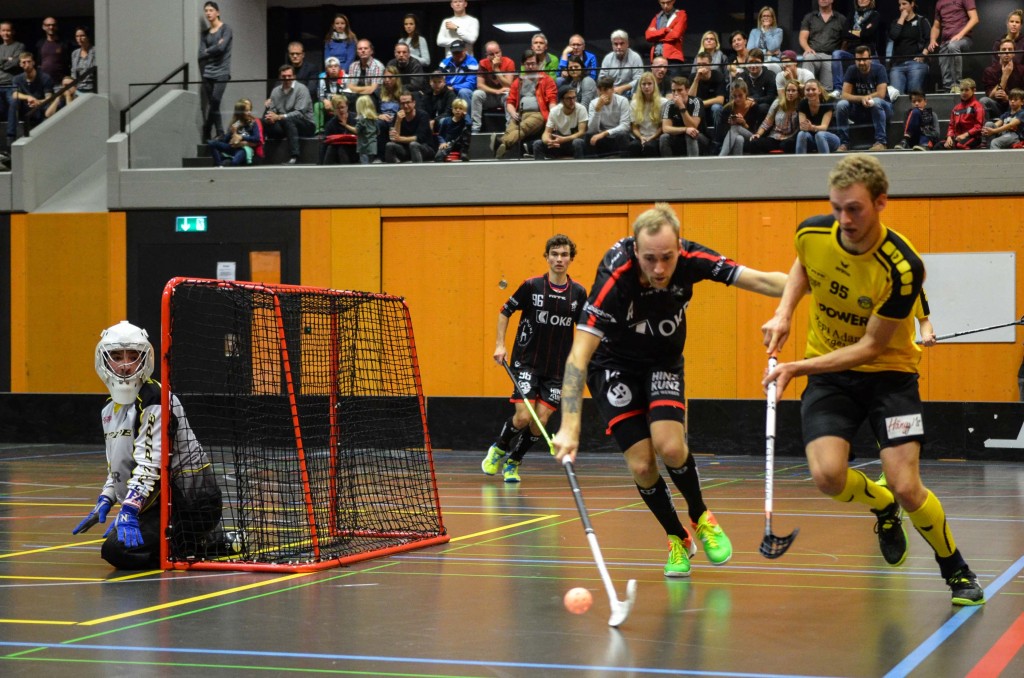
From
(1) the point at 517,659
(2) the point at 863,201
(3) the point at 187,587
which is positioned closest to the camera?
(1) the point at 517,659

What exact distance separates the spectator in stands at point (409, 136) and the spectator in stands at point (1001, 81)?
303 inches

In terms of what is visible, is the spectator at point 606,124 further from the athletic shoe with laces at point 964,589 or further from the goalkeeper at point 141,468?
the athletic shoe with laces at point 964,589

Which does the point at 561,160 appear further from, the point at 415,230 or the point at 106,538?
the point at 106,538

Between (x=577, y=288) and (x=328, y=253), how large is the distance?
295 inches

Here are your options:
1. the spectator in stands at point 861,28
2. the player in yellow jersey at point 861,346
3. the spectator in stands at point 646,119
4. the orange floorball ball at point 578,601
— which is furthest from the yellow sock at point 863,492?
the spectator in stands at point 861,28

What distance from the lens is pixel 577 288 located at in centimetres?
1334

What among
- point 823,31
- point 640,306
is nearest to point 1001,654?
point 640,306

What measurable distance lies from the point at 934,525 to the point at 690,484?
4.81 ft

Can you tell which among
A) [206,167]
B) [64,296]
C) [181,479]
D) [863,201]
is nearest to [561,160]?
[206,167]

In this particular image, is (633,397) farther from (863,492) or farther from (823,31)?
(823,31)

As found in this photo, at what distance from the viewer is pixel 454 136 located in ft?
62.3

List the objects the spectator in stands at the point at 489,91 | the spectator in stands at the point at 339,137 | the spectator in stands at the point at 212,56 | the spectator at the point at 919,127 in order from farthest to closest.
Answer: the spectator in stands at the point at 212,56 → the spectator in stands at the point at 339,137 → the spectator in stands at the point at 489,91 → the spectator at the point at 919,127

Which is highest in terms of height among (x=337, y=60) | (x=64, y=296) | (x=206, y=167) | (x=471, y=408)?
(x=337, y=60)

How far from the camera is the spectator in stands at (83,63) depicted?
A: 2142 cm
